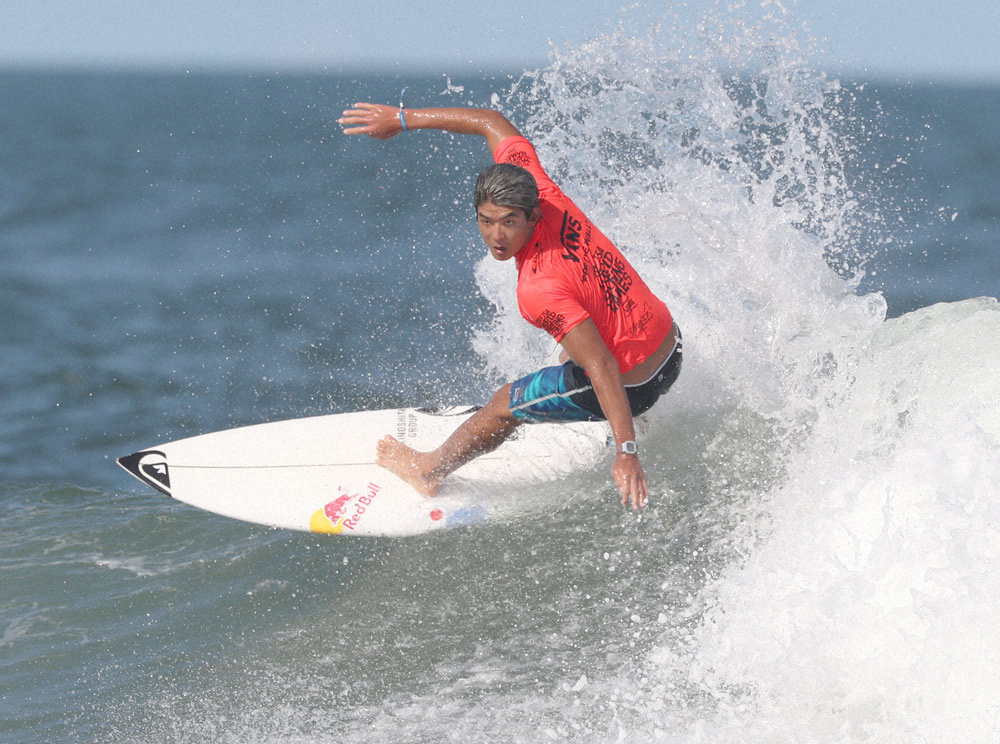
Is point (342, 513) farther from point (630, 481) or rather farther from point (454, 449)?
point (630, 481)

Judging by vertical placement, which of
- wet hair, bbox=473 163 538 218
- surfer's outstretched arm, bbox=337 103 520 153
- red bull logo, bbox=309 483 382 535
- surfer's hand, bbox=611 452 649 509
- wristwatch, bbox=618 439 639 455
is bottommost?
red bull logo, bbox=309 483 382 535

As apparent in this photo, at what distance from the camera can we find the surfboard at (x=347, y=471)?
5.76m

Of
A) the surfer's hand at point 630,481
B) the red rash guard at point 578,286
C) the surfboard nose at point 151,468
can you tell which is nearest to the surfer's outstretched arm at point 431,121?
the red rash guard at point 578,286

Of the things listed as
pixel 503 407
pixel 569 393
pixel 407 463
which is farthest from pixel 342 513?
pixel 569 393

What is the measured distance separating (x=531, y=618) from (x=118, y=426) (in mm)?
5107

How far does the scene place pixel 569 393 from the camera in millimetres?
4941

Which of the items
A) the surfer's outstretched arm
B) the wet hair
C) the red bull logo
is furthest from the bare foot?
the wet hair

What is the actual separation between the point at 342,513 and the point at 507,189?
7.84ft

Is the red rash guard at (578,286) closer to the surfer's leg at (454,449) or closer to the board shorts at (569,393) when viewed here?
the board shorts at (569,393)

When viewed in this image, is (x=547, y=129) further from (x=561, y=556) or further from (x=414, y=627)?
(x=414, y=627)

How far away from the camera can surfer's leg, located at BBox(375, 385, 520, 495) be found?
526 cm

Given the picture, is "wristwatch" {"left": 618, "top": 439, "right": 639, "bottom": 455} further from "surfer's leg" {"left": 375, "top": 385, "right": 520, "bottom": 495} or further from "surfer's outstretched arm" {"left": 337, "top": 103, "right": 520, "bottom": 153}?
"surfer's outstretched arm" {"left": 337, "top": 103, "right": 520, "bottom": 153}

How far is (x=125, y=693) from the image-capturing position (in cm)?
464

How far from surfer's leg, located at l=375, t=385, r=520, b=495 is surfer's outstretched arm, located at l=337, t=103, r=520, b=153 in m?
1.38
